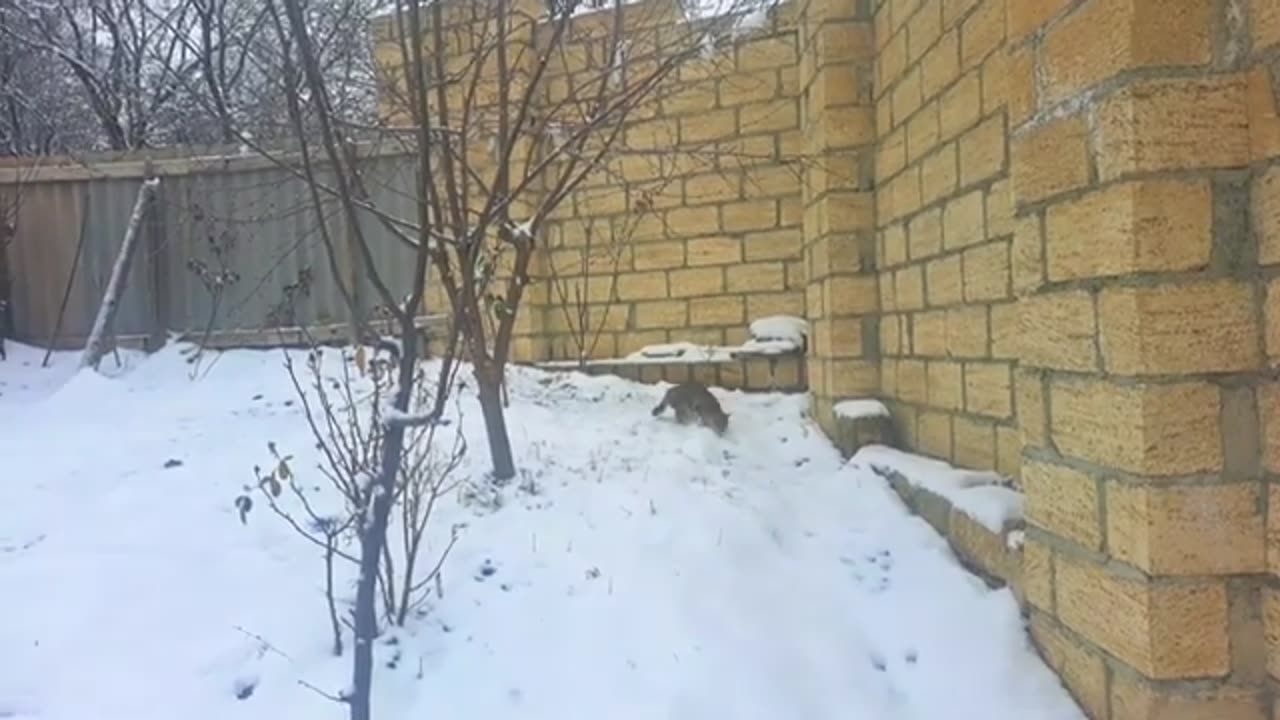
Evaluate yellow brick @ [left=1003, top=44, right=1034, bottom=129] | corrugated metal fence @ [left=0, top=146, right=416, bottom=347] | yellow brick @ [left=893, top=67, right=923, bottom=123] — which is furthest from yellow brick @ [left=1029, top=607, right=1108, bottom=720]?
corrugated metal fence @ [left=0, top=146, right=416, bottom=347]

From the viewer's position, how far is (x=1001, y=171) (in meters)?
2.54

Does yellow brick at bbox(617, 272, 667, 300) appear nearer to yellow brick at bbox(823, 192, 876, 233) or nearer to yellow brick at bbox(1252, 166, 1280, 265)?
yellow brick at bbox(823, 192, 876, 233)

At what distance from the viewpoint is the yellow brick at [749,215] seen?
4758 millimetres

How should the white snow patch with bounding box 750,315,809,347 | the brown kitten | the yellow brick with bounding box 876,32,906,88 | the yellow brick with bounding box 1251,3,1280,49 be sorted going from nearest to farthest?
the yellow brick with bounding box 1251,3,1280,49 < the yellow brick with bounding box 876,32,906,88 < the brown kitten < the white snow patch with bounding box 750,315,809,347

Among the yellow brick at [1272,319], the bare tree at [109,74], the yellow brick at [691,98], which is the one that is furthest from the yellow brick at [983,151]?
the bare tree at [109,74]

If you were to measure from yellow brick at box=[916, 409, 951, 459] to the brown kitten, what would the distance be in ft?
3.10

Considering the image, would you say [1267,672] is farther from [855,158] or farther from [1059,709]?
[855,158]

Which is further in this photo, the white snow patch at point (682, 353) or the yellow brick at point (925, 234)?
the white snow patch at point (682, 353)

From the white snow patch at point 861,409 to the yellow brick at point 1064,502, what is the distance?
1.55m

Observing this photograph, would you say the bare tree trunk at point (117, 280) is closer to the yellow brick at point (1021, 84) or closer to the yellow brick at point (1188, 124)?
A: the yellow brick at point (1021, 84)

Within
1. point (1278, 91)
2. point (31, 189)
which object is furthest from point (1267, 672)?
point (31, 189)

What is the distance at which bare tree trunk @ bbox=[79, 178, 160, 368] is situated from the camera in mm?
5566

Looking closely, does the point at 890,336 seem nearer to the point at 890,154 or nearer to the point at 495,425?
the point at 890,154

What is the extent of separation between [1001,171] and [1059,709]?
4.69 ft
